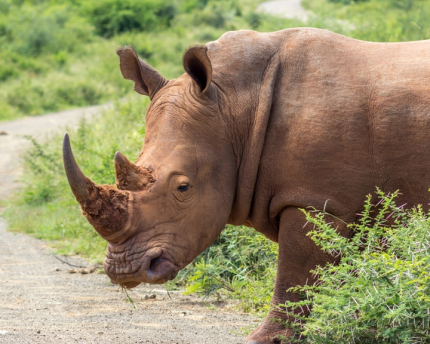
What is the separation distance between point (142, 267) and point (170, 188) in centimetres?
49

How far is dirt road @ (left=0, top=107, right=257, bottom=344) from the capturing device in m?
4.89

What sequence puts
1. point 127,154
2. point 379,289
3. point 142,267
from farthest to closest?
1. point 127,154
2. point 142,267
3. point 379,289

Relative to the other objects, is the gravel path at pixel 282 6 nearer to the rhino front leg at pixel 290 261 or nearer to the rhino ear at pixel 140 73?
the rhino ear at pixel 140 73

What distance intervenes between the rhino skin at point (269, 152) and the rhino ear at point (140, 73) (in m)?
0.13

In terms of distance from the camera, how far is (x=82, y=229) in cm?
848

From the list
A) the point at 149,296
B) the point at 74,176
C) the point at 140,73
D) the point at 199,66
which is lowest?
the point at 149,296

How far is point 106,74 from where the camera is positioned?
24922 mm

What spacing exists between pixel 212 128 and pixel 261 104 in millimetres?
336

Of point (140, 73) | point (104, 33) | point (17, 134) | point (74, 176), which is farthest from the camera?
point (104, 33)

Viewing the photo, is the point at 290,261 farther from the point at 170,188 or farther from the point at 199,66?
the point at 199,66

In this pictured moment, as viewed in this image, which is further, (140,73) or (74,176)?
(140,73)

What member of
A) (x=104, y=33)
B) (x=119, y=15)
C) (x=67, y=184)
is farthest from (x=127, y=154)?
(x=104, y=33)

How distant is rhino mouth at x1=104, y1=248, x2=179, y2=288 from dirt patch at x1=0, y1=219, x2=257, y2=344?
859 mm

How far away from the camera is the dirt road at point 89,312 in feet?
16.0
